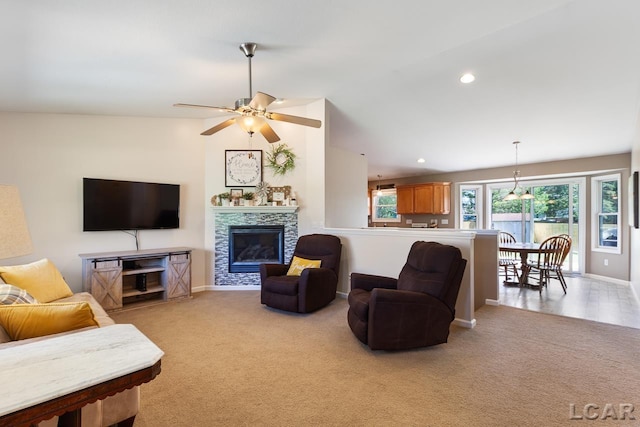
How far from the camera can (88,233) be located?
413cm

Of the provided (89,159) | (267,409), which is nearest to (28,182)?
(89,159)

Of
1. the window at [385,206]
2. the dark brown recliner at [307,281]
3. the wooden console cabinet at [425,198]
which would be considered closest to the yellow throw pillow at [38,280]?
the dark brown recliner at [307,281]

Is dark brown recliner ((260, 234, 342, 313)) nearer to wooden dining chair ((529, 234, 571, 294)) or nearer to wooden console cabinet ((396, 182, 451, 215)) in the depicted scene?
wooden dining chair ((529, 234, 571, 294))

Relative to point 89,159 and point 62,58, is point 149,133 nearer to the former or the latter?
point 89,159

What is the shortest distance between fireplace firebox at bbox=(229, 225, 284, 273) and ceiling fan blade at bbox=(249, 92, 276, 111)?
7.93ft

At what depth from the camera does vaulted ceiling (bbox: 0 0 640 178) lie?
246cm

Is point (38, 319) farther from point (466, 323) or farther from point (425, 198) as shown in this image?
point (425, 198)

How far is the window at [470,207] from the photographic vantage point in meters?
7.77

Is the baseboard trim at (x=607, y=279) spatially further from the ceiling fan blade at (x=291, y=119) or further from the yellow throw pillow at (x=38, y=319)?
the yellow throw pillow at (x=38, y=319)

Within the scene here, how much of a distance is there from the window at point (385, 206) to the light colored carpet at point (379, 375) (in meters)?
5.87

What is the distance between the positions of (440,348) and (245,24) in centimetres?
341

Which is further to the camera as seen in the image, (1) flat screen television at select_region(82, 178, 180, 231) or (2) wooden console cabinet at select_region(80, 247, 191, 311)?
(1) flat screen television at select_region(82, 178, 180, 231)

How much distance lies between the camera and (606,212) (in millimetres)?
6047

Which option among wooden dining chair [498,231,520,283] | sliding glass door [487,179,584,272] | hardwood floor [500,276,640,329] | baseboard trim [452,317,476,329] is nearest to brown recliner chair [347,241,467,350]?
baseboard trim [452,317,476,329]
